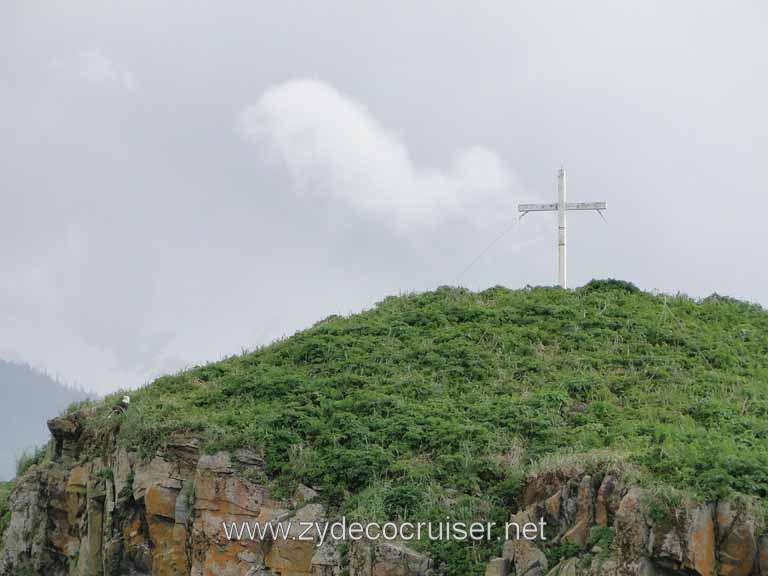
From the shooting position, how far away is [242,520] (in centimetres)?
1764

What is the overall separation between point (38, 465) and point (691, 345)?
1485cm

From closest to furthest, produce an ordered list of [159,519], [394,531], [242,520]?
[394,531] < [242,520] < [159,519]

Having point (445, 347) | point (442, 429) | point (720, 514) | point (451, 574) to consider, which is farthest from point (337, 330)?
point (720, 514)

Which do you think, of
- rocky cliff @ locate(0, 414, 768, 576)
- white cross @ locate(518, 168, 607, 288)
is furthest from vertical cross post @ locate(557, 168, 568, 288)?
rocky cliff @ locate(0, 414, 768, 576)

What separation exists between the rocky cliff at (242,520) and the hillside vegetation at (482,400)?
44 centimetres

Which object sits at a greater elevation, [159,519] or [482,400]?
[482,400]

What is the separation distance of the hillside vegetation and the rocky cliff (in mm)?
444

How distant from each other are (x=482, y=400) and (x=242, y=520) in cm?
545

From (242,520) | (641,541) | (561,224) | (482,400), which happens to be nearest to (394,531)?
(242,520)

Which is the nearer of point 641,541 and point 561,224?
point 641,541

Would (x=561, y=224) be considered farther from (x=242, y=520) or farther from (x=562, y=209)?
(x=242, y=520)

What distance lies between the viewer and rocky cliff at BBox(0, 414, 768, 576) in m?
13.3

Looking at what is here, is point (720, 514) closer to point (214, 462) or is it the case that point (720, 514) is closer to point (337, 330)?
point (214, 462)

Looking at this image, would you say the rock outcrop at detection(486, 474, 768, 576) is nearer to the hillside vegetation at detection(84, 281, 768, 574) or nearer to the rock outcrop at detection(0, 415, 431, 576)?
the hillside vegetation at detection(84, 281, 768, 574)
